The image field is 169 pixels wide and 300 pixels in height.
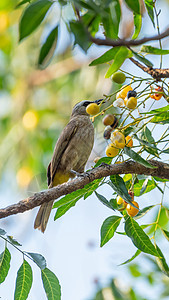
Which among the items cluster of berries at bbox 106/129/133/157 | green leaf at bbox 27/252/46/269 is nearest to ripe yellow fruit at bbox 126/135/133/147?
cluster of berries at bbox 106/129/133/157

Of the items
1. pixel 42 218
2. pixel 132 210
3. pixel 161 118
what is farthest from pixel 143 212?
A: pixel 42 218

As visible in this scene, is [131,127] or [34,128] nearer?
[131,127]

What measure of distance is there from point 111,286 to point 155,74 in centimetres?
227

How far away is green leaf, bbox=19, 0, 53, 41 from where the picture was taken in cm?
141

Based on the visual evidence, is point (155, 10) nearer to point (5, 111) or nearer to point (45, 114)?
point (45, 114)

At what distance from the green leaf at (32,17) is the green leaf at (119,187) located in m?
0.95

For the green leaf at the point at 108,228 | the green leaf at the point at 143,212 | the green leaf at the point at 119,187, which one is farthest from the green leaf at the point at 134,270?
the green leaf at the point at 119,187

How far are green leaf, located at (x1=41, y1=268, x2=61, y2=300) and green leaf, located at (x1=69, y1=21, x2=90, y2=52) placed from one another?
1364 mm

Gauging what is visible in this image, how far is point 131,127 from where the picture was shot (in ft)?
7.30

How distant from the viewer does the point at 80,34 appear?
136 cm

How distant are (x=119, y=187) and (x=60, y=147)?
2.20 meters

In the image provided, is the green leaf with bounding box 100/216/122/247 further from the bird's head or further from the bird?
the bird's head

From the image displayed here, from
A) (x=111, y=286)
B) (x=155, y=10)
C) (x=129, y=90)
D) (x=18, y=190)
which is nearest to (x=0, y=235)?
(x=129, y=90)

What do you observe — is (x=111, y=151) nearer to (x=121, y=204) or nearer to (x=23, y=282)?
(x=121, y=204)
